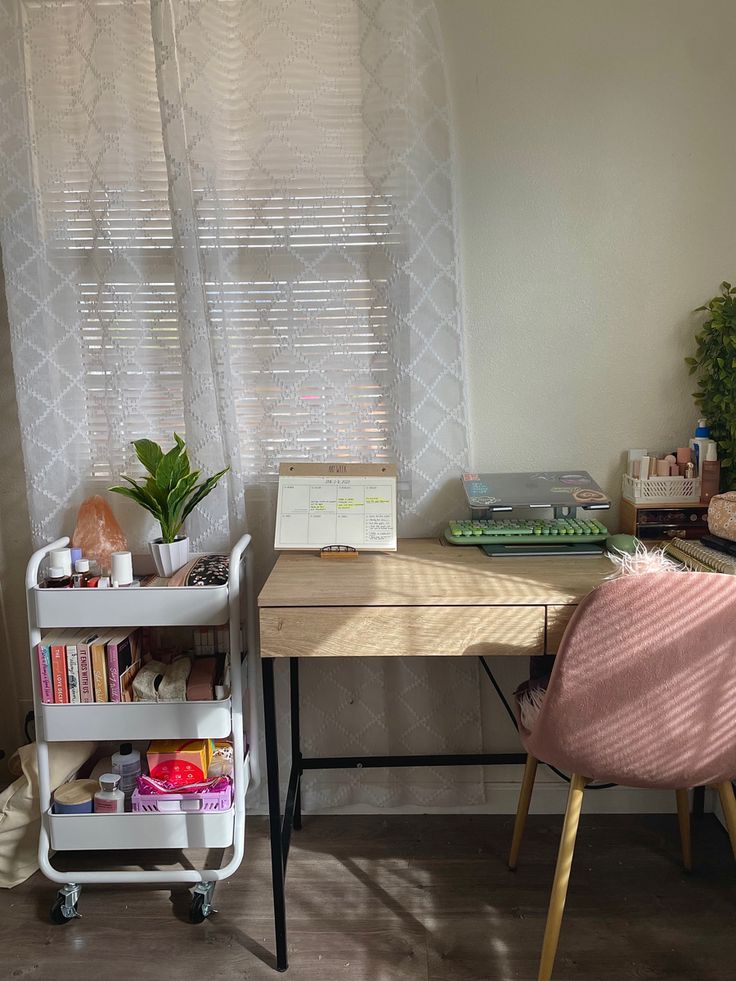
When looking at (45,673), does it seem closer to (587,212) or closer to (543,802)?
(543,802)

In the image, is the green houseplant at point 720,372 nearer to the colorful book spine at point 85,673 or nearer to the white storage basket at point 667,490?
the white storage basket at point 667,490

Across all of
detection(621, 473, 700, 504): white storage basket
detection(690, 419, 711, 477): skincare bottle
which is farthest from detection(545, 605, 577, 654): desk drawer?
detection(690, 419, 711, 477): skincare bottle

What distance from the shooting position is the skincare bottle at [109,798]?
5.99ft

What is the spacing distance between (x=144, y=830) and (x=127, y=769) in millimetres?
152

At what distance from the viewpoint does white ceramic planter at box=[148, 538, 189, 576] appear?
1865 mm

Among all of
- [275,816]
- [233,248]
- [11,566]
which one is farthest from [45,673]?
[233,248]

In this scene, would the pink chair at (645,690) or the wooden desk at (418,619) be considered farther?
the wooden desk at (418,619)

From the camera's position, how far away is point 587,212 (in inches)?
79.0

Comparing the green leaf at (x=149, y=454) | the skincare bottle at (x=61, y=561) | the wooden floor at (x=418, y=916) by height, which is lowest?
the wooden floor at (x=418, y=916)

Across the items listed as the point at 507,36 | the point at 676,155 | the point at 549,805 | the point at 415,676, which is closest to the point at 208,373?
the point at 415,676

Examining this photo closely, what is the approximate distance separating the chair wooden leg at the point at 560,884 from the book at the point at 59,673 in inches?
46.2

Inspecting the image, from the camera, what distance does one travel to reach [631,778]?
145 cm

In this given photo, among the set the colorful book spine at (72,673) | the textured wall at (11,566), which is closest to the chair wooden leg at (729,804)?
the colorful book spine at (72,673)

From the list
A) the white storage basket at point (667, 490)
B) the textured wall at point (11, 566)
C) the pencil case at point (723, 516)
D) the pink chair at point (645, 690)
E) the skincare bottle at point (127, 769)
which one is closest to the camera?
the pink chair at point (645, 690)
